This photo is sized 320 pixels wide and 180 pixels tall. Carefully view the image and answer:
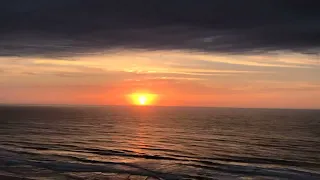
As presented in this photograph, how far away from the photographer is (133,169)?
33.0 meters

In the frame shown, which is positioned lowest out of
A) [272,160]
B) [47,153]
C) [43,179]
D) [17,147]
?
[43,179]

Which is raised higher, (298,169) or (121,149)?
(121,149)

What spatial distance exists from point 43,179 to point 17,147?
872 inches

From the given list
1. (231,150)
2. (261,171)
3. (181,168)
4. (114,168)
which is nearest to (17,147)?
(114,168)

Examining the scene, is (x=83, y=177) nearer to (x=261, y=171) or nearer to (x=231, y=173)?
(x=231, y=173)

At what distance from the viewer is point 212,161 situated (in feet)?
127

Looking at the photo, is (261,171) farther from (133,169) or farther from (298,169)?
(133,169)

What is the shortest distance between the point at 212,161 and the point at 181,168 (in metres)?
5.53

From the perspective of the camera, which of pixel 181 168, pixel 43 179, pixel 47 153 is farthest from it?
pixel 47 153

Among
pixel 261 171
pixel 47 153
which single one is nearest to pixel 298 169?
pixel 261 171

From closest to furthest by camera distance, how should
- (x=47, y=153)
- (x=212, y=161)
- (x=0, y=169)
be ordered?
(x=0, y=169)
(x=212, y=161)
(x=47, y=153)

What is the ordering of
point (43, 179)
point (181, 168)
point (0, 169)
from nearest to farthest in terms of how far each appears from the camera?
point (43, 179) → point (0, 169) → point (181, 168)

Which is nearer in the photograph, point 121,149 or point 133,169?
point 133,169

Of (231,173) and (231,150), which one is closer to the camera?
(231,173)
